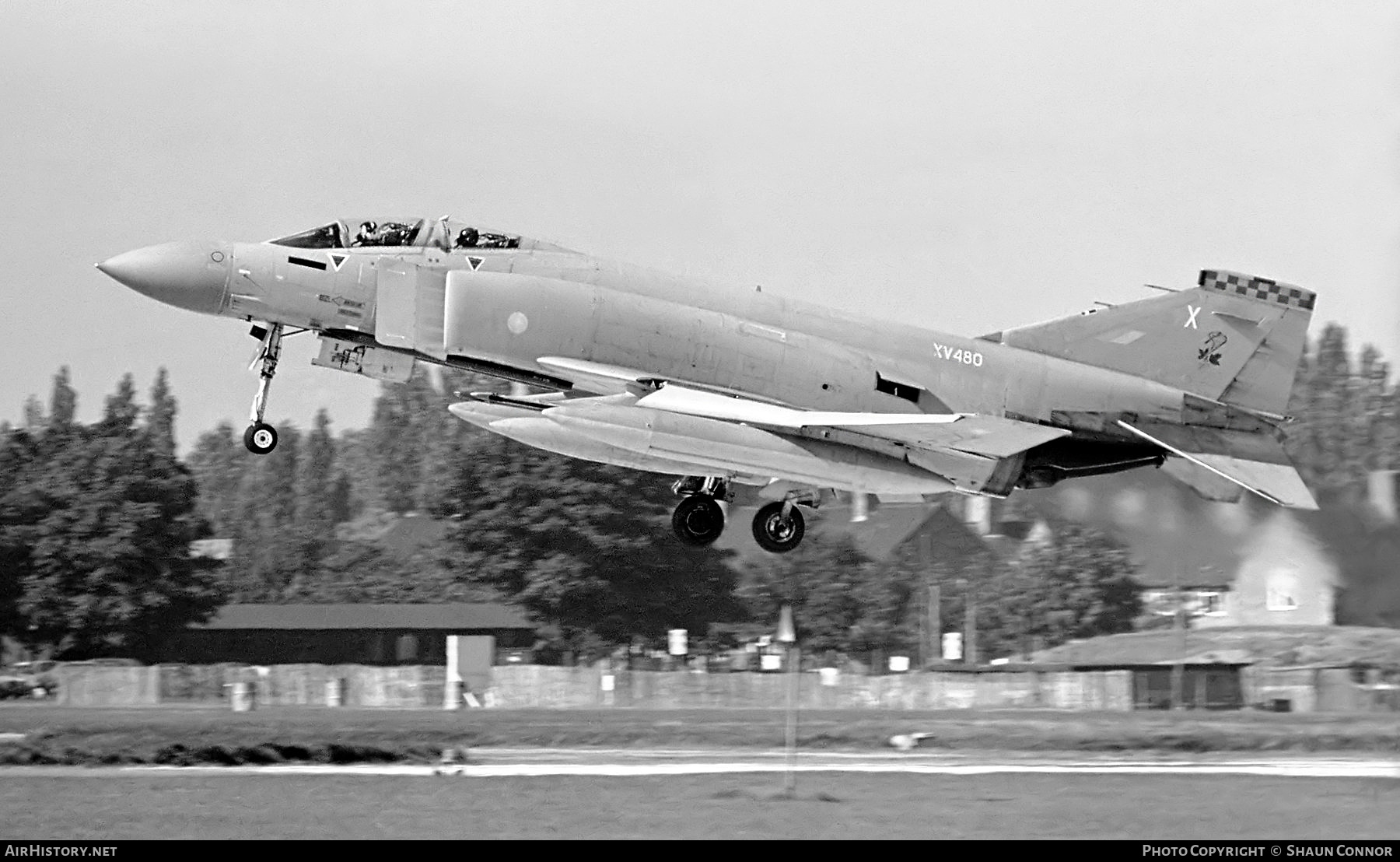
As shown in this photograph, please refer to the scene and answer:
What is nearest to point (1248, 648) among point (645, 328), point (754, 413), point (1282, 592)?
point (1282, 592)

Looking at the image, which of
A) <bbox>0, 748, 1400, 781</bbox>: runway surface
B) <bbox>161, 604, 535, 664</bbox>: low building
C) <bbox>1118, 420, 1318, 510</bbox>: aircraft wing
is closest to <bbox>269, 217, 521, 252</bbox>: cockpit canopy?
<bbox>0, 748, 1400, 781</bbox>: runway surface

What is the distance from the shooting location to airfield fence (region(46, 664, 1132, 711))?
34.4 m

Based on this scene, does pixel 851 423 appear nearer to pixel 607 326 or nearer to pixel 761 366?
pixel 761 366

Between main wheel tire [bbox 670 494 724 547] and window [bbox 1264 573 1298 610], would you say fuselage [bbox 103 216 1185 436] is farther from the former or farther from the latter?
window [bbox 1264 573 1298 610]

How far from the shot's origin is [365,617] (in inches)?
2229

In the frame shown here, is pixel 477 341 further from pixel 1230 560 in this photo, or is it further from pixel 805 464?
pixel 1230 560

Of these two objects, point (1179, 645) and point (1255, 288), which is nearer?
point (1255, 288)

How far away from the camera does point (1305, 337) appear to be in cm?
2420

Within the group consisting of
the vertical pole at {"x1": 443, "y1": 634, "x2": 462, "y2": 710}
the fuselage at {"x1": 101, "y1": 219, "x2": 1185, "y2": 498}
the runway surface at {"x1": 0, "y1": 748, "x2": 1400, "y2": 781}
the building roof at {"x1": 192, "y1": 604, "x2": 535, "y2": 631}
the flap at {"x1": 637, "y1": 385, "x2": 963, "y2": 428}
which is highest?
the fuselage at {"x1": 101, "y1": 219, "x2": 1185, "y2": 498}

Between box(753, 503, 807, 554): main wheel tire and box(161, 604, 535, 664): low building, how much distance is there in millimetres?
27774

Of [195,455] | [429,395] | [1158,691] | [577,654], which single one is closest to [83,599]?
[577,654]

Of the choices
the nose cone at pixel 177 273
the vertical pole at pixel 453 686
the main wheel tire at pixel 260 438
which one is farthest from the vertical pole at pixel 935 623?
the nose cone at pixel 177 273

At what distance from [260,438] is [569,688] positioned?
A: 1664cm

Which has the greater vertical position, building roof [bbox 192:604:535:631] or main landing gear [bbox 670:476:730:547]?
main landing gear [bbox 670:476:730:547]
